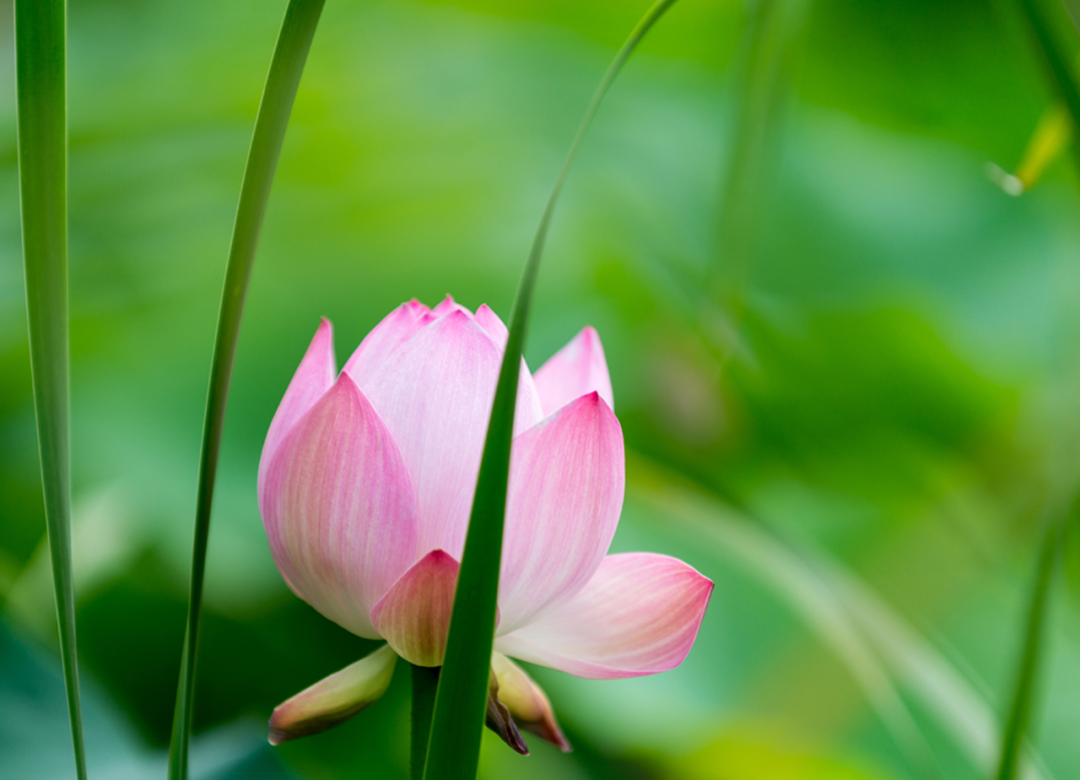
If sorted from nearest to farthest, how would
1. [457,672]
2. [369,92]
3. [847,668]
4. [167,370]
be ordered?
1. [457,672]
2. [847,668]
3. [167,370]
4. [369,92]

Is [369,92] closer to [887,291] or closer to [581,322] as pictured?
[581,322]

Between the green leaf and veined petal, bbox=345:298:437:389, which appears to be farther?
the green leaf

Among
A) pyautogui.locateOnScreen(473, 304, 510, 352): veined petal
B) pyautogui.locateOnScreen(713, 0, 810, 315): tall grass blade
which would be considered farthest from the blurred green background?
pyautogui.locateOnScreen(473, 304, 510, 352): veined petal

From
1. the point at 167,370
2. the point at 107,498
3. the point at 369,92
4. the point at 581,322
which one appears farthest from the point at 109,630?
the point at 369,92

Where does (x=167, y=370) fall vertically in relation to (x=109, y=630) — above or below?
above

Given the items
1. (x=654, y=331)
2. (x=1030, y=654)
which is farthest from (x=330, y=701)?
(x=654, y=331)

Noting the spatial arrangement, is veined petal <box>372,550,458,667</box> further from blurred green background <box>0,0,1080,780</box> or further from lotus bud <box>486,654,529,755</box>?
blurred green background <box>0,0,1080,780</box>

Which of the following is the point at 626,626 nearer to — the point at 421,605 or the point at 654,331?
the point at 421,605
